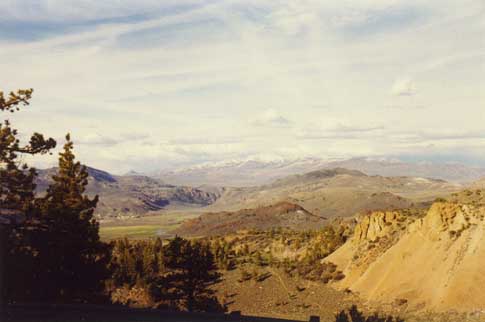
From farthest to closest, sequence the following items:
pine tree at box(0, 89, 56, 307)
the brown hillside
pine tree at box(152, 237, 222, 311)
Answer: the brown hillside, pine tree at box(152, 237, 222, 311), pine tree at box(0, 89, 56, 307)

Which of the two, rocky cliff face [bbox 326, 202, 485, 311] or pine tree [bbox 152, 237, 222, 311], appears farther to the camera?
pine tree [bbox 152, 237, 222, 311]

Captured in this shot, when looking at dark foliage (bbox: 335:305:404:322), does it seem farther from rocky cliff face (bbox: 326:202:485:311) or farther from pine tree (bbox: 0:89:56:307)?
pine tree (bbox: 0:89:56:307)

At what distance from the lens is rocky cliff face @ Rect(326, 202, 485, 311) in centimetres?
2939

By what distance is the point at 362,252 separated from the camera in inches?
1714

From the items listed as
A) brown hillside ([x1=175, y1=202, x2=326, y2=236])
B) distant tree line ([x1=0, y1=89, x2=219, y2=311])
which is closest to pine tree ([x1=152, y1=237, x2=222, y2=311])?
distant tree line ([x1=0, y1=89, x2=219, y2=311])

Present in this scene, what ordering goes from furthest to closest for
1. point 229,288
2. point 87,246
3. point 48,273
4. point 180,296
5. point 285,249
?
point 285,249 < point 229,288 < point 180,296 < point 87,246 < point 48,273

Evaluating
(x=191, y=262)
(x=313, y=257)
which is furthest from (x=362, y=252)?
(x=191, y=262)

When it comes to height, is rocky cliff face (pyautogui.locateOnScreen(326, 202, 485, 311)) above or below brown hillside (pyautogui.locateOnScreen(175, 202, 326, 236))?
above

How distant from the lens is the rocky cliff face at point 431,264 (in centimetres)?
2939

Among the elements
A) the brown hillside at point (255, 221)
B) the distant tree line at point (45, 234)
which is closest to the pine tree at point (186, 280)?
the distant tree line at point (45, 234)

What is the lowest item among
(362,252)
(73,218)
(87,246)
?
(362,252)

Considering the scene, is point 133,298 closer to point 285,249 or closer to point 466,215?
point 466,215

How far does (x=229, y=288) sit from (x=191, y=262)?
5.56 metres

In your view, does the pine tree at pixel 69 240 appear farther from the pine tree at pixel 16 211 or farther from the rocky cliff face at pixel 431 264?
the rocky cliff face at pixel 431 264
